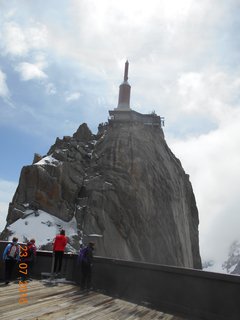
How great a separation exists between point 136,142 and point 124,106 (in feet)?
63.6

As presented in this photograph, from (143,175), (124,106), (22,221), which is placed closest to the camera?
(22,221)

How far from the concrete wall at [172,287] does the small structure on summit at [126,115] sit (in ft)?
175

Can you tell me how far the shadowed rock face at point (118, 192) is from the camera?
1849 inches

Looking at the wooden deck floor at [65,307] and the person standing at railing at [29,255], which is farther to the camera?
the person standing at railing at [29,255]

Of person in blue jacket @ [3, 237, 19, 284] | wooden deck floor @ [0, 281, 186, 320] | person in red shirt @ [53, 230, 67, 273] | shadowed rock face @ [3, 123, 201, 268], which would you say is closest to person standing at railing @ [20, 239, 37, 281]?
person in blue jacket @ [3, 237, 19, 284]

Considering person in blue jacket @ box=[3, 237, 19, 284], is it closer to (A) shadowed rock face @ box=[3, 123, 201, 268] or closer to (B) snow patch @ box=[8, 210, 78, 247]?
(B) snow patch @ box=[8, 210, 78, 247]

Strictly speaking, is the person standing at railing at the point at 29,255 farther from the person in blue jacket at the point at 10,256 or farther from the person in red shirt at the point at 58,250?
the person in red shirt at the point at 58,250

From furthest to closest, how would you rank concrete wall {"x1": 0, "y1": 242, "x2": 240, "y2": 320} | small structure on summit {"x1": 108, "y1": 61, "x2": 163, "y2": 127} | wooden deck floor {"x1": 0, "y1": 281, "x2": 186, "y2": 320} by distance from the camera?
small structure on summit {"x1": 108, "y1": 61, "x2": 163, "y2": 127} < concrete wall {"x1": 0, "y1": 242, "x2": 240, "y2": 320} < wooden deck floor {"x1": 0, "y1": 281, "x2": 186, "y2": 320}

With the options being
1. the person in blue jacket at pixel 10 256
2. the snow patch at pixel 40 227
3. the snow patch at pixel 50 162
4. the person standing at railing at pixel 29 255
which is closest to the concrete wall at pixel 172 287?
the person standing at railing at pixel 29 255

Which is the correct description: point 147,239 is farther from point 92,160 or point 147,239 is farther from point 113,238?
point 92,160

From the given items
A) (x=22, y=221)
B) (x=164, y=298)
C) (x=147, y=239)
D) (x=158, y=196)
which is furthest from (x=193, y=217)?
(x=164, y=298)

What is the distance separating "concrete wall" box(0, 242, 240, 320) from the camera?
28.1ft

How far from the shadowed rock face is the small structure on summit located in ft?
9.65

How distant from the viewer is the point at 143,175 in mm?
55500
